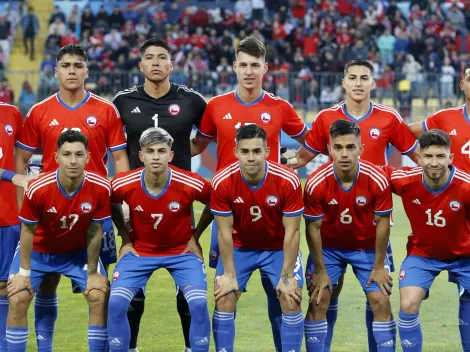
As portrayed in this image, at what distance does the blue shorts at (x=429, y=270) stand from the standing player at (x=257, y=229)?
2.88ft

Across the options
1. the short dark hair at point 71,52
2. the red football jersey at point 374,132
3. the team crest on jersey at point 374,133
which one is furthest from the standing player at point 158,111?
the team crest on jersey at point 374,133

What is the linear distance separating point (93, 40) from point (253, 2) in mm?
5952

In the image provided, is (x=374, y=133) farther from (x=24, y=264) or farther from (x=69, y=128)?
(x=24, y=264)

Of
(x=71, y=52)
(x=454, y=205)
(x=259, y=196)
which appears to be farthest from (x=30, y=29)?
(x=454, y=205)

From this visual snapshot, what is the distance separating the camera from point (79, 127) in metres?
7.62

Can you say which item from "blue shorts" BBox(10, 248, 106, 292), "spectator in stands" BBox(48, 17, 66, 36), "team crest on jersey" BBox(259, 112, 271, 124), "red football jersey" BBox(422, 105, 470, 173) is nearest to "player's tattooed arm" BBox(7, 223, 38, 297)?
"blue shorts" BBox(10, 248, 106, 292)

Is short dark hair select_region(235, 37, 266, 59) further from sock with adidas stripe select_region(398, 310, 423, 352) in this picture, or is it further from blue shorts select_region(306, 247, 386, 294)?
sock with adidas stripe select_region(398, 310, 423, 352)

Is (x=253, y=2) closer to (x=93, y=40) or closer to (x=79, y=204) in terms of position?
(x=93, y=40)

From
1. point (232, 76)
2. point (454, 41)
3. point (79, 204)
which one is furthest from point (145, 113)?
point (454, 41)

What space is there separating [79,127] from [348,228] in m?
2.47

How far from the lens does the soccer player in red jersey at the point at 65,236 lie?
7012 millimetres

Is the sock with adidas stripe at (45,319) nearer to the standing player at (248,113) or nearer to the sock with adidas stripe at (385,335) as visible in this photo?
the standing player at (248,113)

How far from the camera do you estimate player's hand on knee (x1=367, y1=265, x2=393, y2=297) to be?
7078 mm

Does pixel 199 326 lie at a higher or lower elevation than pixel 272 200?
lower
